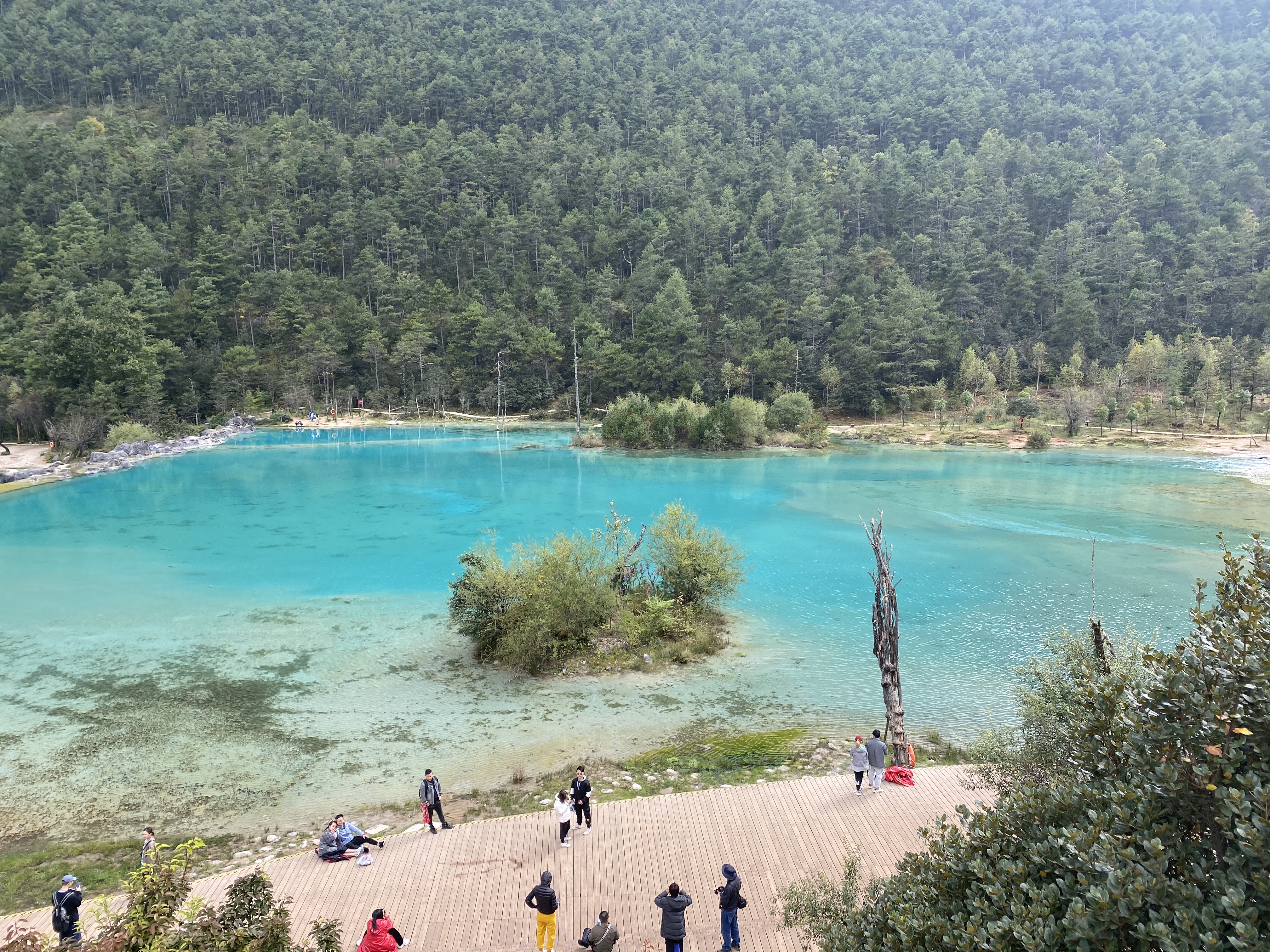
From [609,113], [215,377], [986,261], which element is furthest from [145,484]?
[609,113]

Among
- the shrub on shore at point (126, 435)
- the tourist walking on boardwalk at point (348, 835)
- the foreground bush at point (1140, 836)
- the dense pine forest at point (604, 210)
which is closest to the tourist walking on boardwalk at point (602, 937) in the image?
the foreground bush at point (1140, 836)

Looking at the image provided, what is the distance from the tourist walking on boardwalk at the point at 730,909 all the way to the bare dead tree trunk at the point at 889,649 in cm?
711

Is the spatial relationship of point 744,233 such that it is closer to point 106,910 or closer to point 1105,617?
point 1105,617

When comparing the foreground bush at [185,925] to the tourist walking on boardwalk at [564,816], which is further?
the tourist walking on boardwalk at [564,816]

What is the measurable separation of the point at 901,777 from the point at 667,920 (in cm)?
722

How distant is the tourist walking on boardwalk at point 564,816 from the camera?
1260 centimetres

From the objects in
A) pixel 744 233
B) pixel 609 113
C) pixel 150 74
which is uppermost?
pixel 150 74

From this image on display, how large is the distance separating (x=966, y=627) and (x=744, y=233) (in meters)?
105

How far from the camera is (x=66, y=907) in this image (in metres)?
10.3

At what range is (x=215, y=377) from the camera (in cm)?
9294

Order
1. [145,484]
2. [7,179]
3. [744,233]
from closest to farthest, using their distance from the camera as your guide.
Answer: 1. [145,484]
2. [7,179]
3. [744,233]

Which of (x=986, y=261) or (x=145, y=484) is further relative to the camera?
(x=986, y=261)

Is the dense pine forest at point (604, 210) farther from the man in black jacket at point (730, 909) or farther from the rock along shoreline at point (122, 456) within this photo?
the man in black jacket at point (730, 909)

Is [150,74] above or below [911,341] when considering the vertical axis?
above
